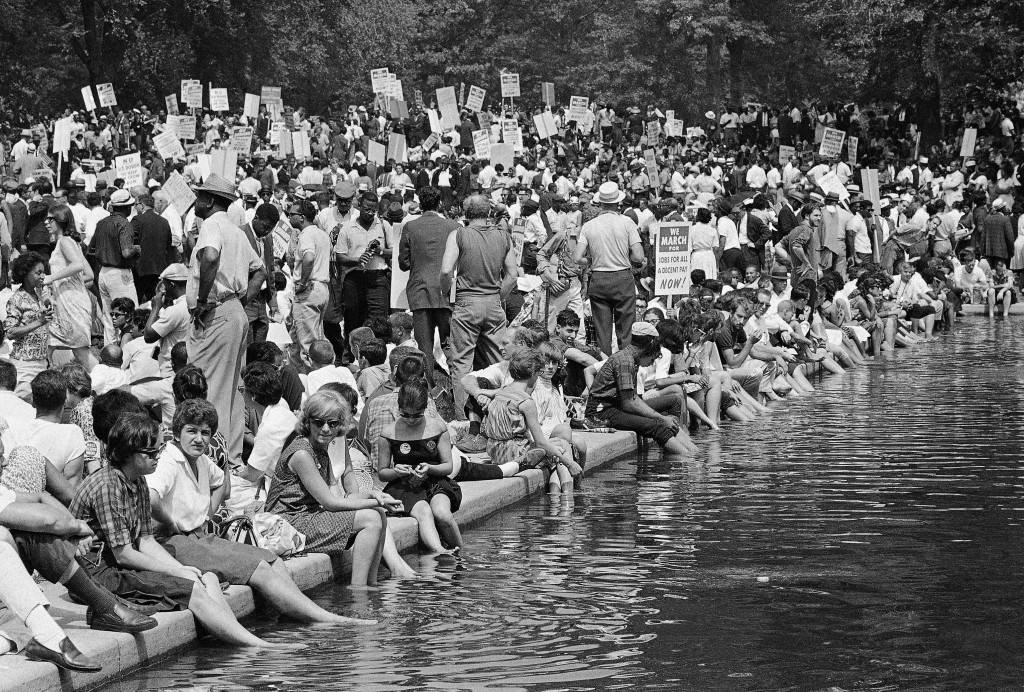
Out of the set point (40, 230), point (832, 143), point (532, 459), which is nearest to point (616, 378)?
point (532, 459)

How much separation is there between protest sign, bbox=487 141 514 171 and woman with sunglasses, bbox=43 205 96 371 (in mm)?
18288

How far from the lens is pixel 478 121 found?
138 feet

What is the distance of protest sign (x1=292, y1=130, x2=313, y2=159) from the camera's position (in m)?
36.7

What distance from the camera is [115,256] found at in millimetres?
17281

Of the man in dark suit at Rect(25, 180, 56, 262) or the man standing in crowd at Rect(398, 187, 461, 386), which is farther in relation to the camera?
the man in dark suit at Rect(25, 180, 56, 262)

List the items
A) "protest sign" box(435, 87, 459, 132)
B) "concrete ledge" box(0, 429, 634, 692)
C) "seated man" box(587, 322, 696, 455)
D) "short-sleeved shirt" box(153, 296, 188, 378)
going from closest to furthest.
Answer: "concrete ledge" box(0, 429, 634, 692) < "short-sleeved shirt" box(153, 296, 188, 378) < "seated man" box(587, 322, 696, 455) < "protest sign" box(435, 87, 459, 132)

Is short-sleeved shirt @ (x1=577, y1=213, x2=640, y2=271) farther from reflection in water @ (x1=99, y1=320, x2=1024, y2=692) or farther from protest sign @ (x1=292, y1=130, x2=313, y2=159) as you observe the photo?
protest sign @ (x1=292, y1=130, x2=313, y2=159)

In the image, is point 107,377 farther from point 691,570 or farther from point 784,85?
point 784,85

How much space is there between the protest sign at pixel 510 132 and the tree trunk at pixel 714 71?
27.1 m

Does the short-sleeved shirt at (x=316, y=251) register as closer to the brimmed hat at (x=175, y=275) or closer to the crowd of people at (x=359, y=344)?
the crowd of people at (x=359, y=344)

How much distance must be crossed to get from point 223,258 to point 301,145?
2539 cm

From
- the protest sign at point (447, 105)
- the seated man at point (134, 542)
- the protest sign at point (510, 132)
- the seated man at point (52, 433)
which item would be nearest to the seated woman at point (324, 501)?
the seated man at point (52, 433)

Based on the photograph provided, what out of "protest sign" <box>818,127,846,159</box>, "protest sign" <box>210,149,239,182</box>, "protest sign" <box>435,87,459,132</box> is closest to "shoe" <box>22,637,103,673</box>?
"protest sign" <box>210,149,239,182</box>

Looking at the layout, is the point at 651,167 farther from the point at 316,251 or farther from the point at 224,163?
the point at 316,251
